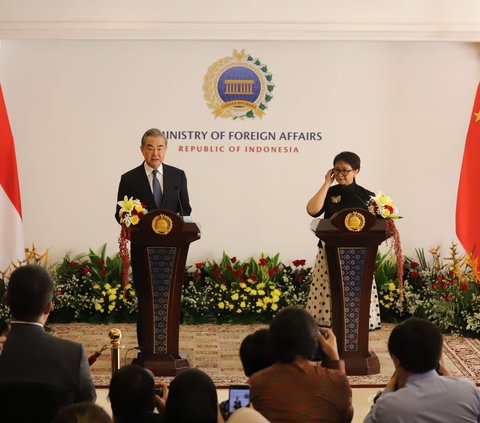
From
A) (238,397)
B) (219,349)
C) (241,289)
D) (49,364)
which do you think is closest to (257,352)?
(238,397)

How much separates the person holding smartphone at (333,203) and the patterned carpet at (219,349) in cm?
62

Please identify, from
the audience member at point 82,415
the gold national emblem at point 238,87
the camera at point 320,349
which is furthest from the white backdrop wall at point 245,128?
the audience member at point 82,415

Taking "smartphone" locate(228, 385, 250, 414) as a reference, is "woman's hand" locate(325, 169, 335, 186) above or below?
above

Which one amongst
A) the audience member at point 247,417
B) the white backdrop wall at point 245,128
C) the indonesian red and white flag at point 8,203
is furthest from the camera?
the white backdrop wall at point 245,128

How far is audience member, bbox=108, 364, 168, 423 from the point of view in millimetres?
3783

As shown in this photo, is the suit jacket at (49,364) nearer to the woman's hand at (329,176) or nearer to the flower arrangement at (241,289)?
the woman's hand at (329,176)

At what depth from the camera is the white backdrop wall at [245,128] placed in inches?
376

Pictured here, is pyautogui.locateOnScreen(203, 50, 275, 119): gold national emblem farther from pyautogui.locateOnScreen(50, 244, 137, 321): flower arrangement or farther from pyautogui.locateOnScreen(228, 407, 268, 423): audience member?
pyautogui.locateOnScreen(228, 407, 268, 423): audience member

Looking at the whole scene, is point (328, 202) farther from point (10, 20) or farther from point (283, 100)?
point (10, 20)

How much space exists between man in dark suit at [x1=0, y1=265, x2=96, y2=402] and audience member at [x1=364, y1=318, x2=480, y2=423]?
1.16m

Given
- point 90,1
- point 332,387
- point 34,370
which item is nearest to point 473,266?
point 90,1

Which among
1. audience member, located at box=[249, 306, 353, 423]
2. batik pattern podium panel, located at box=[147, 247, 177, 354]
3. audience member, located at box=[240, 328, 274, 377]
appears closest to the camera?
audience member, located at box=[249, 306, 353, 423]

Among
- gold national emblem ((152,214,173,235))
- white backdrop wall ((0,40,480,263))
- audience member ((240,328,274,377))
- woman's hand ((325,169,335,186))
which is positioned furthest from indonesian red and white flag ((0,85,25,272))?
audience member ((240,328,274,377))

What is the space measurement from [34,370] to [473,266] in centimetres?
623
